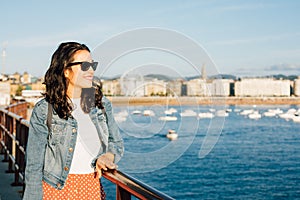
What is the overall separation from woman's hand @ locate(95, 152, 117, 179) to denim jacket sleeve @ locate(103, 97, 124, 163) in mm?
25

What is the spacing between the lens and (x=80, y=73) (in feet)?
7.28

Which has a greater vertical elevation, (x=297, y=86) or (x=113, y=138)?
(x=297, y=86)

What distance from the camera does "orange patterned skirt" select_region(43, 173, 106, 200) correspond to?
2.26 meters

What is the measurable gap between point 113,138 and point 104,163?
0.44 ft

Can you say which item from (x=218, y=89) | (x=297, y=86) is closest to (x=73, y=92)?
(x=218, y=89)

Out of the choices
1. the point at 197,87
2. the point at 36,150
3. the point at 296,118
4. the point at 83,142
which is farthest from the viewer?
the point at 296,118

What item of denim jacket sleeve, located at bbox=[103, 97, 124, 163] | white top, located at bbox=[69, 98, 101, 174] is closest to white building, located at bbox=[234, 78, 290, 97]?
denim jacket sleeve, located at bbox=[103, 97, 124, 163]

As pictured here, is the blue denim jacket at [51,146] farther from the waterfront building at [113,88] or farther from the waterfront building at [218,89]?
the waterfront building at [218,89]

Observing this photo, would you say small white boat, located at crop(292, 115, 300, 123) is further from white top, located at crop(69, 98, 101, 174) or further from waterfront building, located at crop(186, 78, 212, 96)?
white top, located at crop(69, 98, 101, 174)

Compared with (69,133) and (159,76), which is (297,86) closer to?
(159,76)

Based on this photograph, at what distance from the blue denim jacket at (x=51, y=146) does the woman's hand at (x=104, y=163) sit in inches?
1.1

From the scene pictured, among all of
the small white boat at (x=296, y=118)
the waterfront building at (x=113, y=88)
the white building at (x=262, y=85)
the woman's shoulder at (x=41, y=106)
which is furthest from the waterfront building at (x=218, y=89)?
the small white boat at (x=296, y=118)

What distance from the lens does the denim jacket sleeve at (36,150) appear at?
215cm

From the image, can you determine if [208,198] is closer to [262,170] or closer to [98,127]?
[262,170]
